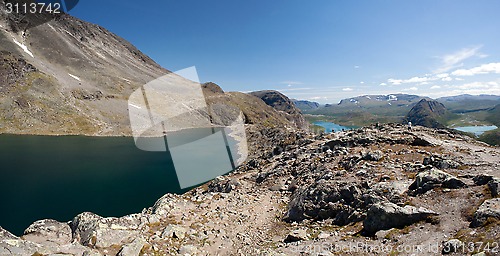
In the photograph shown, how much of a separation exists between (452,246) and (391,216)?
4.43 meters

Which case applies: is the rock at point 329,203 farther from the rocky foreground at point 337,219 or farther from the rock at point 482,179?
the rock at point 482,179

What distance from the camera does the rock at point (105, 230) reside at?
16.6 metres

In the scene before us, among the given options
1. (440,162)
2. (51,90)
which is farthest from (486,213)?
(51,90)

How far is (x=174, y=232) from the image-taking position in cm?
1922

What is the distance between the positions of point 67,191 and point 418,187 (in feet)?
197

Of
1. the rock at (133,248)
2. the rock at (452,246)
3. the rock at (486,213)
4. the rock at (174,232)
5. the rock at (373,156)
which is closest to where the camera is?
the rock at (452,246)

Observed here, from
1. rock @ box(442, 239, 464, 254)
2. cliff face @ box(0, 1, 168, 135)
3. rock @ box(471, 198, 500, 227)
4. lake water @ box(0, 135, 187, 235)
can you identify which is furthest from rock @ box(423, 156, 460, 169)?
cliff face @ box(0, 1, 168, 135)

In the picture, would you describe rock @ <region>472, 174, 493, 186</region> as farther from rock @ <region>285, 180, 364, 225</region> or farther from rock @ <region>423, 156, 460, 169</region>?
rock @ <region>285, 180, 364, 225</region>

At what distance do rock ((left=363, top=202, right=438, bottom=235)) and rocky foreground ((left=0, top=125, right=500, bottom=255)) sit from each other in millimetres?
59

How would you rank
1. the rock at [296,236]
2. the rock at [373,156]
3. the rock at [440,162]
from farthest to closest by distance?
1. the rock at [373,156]
2. the rock at [440,162]
3. the rock at [296,236]

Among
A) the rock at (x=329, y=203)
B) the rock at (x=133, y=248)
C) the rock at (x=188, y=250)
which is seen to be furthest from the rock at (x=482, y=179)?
the rock at (x=133, y=248)

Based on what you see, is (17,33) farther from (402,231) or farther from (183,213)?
(402,231)

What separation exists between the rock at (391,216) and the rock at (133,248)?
15.2 m

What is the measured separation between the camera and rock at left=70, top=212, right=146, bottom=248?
1662 cm
